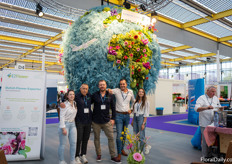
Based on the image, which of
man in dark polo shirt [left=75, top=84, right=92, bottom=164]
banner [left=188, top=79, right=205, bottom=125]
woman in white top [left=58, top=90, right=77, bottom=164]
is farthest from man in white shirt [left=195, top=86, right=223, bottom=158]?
banner [left=188, top=79, right=205, bottom=125]

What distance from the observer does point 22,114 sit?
3.43 meters

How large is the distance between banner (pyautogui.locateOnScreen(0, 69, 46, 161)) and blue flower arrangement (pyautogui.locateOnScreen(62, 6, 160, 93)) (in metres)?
1.06

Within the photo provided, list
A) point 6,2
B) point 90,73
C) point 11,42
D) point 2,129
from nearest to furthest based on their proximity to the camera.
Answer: point 90,73, point 2,129, point 6,2, point 11,42

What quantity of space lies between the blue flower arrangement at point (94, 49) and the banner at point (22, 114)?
1.06m

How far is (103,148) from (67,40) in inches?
96.6

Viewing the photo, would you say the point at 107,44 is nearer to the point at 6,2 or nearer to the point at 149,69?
the point at 149,69

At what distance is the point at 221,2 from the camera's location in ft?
22.4

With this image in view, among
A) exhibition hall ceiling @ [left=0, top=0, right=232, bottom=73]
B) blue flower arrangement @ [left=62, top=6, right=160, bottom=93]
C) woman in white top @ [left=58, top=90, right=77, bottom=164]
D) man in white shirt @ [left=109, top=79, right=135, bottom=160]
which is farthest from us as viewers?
exhibition hall ceiling @ [left=0, top=0, right=232, bottom=73]

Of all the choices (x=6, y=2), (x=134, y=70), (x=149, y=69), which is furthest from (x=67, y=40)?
(x=6, y=2)

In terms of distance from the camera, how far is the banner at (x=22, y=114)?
3.34m

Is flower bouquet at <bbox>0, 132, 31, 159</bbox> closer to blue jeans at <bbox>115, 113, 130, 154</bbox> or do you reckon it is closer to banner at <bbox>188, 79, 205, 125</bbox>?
blue jeans at <bbox>115, 113, 130, 154</bbox>

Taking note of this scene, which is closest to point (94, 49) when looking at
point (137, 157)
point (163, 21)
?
point (137, 157)

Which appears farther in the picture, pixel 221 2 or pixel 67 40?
pixel 221 2

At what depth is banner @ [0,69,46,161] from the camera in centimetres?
334
